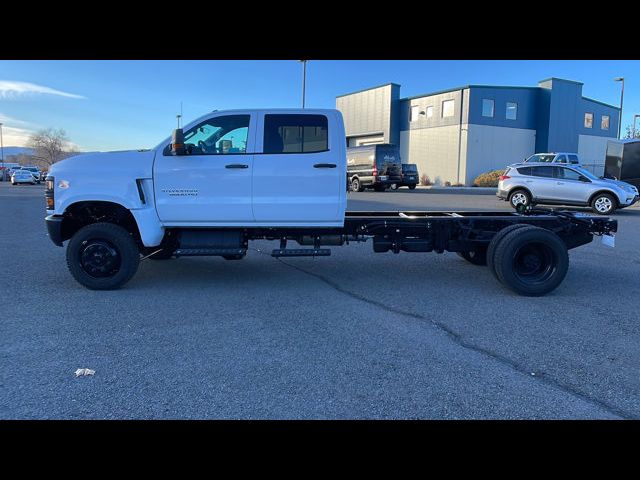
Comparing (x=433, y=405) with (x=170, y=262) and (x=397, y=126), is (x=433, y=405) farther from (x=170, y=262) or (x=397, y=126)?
(x=397, y=126)

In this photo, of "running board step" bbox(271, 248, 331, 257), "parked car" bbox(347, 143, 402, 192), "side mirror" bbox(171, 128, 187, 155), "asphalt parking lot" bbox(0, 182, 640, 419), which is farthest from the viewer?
"parked car" bbox(347, 143, 402, 192)

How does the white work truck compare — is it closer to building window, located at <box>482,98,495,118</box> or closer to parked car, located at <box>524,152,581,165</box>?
parked car, located at <box>524,152,581,165</box>

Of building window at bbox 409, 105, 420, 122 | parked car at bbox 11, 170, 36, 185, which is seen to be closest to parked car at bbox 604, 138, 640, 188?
building window at bbox 409, 105, 420, 122

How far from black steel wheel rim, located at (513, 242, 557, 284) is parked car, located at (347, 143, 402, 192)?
72.5ft

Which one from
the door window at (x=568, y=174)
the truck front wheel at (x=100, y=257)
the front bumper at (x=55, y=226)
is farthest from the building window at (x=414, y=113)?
the front bumper at (x=55, y=226)

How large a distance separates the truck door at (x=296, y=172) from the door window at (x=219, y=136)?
0.24 meters

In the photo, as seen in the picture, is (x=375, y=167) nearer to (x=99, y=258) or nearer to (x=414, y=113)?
(x=414, y=113)

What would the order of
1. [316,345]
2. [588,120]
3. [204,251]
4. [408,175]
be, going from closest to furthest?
1. [316,345]
2. [204,251]
3. [408,175]
4. [588,120]

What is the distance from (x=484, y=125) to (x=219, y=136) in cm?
3559

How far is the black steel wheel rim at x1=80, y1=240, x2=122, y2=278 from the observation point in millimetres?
6387

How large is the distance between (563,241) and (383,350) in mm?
3998

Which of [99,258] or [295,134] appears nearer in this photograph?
[99,258]

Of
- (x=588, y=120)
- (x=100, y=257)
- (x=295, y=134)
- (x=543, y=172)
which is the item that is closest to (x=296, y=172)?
(x=295, y=134)

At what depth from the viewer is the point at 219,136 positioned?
6.55 metres
